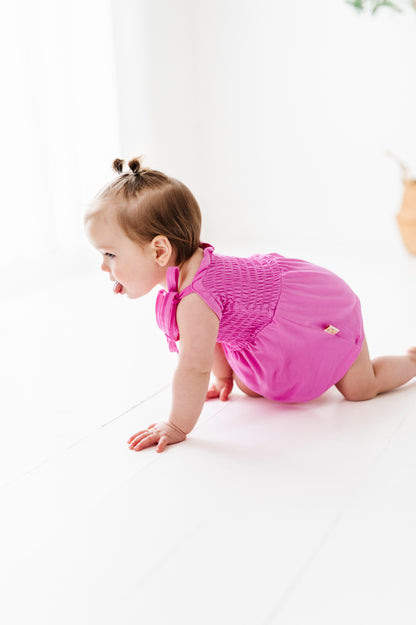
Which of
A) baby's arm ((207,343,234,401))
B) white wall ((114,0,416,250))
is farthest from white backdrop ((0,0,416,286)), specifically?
baby's arm ((207,343,234,401))

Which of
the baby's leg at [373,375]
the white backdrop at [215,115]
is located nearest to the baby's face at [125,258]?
the baby's leg at [373,375]

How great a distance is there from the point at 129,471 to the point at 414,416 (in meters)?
0.55

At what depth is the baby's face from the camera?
45.6 inches

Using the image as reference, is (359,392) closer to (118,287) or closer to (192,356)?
(192,356)

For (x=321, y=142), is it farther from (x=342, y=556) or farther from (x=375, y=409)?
(x=342, y=556)

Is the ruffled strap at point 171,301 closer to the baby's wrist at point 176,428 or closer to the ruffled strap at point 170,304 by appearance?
the ruffled strap at point 170,304

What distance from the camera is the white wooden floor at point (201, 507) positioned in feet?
2.65

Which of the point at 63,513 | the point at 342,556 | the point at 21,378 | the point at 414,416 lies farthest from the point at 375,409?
the point at 21,378

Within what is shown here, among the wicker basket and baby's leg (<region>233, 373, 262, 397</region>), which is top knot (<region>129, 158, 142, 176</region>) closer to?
baby's leg (<region>233, 373, 262, 397</region>)

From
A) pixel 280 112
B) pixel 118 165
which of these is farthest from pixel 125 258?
pixel 280 112

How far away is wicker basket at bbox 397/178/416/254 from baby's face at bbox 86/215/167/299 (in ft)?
5.94

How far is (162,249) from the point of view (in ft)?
3.88

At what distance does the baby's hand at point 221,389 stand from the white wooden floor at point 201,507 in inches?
1.6

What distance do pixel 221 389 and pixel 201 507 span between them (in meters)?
0.45
